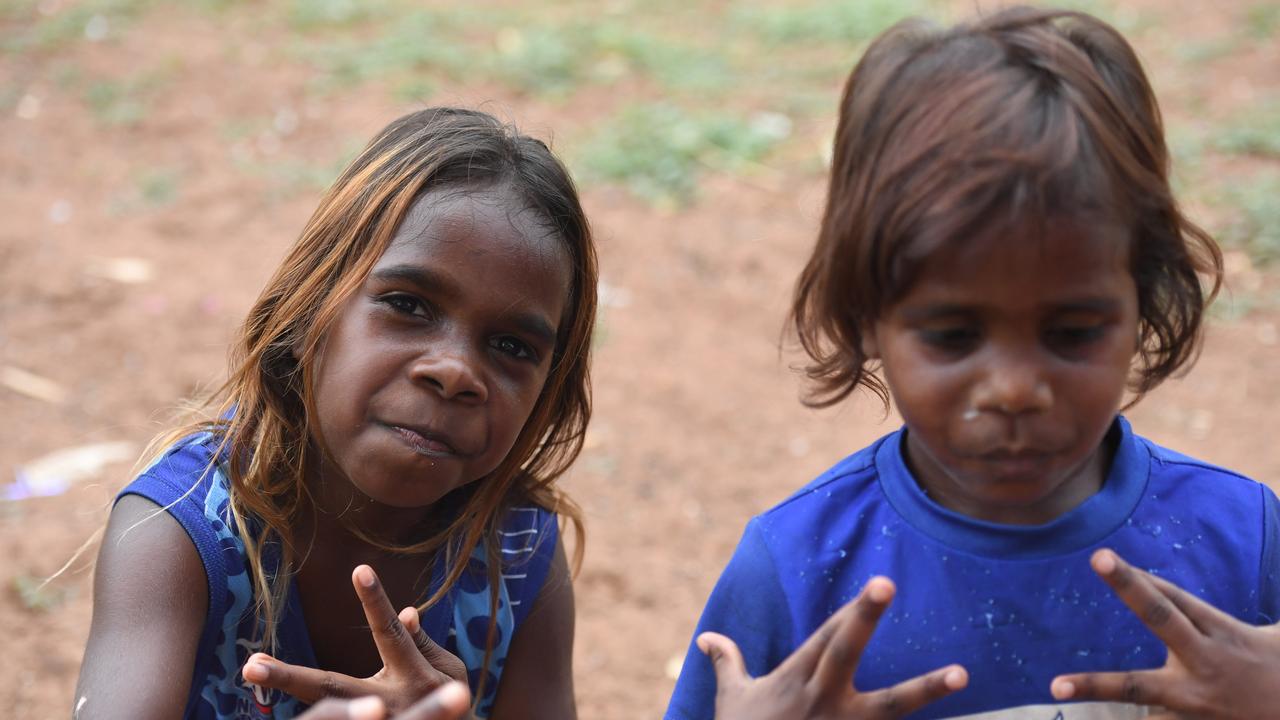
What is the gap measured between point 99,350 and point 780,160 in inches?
138

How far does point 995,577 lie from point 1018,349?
364 mm

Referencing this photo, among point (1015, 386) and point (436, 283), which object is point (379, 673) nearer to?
point (436, 283)

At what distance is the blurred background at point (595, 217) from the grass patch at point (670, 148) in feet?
0.06

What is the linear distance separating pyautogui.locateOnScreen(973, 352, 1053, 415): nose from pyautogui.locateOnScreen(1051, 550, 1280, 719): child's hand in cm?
21

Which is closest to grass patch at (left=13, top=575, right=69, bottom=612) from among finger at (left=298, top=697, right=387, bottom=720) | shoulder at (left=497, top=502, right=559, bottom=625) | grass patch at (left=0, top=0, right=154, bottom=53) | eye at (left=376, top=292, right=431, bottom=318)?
shoulder at (left=497, top=502, right=559, bottom=625)

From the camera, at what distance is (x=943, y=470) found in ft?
6.54

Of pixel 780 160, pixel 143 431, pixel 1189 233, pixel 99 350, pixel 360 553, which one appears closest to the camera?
pixel 1189 233

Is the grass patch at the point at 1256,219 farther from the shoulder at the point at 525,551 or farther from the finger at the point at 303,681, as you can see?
the finger at the point at 303,681

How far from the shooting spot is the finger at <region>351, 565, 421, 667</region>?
190 cm

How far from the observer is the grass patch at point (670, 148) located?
263 inches

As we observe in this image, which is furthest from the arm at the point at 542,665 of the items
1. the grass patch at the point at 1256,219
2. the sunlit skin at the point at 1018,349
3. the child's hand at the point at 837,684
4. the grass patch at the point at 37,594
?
the grass patch at the point at 1256,219

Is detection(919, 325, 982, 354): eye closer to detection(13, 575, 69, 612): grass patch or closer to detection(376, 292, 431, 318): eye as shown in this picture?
detection(376, 292, 431, 318): eye

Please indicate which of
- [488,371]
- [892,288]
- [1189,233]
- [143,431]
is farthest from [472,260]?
[143,431]

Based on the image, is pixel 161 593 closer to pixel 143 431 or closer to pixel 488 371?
pixel 488 371
